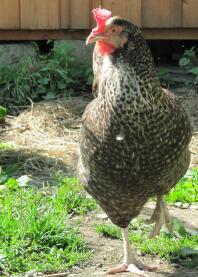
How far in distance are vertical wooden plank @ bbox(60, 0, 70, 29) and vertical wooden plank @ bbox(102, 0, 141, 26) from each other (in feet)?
1.38

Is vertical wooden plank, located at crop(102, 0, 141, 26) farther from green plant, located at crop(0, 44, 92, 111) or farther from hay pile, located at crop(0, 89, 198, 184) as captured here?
hay pile, located at crop(0, 89, 198, 184)

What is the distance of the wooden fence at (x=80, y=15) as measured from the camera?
805 cm

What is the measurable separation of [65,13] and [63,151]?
2.39m

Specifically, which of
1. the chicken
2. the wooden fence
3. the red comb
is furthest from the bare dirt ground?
the red comb

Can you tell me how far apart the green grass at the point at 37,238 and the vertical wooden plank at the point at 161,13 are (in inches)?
150

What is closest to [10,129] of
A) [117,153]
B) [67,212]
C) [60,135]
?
[60,135]

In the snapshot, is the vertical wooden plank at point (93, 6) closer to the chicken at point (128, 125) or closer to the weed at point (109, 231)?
the weed at point (109, 231)

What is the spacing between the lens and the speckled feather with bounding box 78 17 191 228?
3803mm

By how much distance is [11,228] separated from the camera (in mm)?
4348

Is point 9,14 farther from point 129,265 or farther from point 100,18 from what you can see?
point 129,265

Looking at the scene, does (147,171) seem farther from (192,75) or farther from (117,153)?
(192,75)

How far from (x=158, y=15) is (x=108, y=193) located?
14.7ft

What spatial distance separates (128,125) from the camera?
12.5 feet

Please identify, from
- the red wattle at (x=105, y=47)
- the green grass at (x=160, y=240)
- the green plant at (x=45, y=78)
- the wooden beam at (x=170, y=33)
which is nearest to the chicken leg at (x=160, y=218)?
the green grass at (x=160, y=240)
